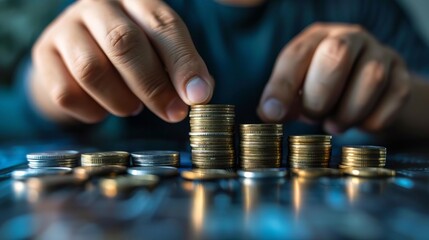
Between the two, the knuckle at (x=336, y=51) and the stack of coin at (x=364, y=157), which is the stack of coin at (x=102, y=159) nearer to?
the stack of coin at (x=364, y=157)

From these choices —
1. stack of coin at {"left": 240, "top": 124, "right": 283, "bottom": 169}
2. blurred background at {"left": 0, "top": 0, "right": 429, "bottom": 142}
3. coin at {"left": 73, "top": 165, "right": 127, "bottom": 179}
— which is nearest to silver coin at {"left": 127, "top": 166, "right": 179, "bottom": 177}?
coin at {"left": 73, "top": 165, "right": 127, "bottom": 179}

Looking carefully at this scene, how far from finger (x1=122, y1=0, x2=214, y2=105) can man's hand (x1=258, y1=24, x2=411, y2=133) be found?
188 mm

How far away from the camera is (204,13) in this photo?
1595 millimetres

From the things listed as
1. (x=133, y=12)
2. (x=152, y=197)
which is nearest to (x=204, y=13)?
(x=133, y=12)

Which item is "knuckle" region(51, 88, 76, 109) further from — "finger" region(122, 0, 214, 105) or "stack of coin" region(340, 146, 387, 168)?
"stack of coin" region(340, 146, 387, 168)

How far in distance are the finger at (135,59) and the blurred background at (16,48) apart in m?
0.67

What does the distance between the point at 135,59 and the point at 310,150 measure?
1.15ft

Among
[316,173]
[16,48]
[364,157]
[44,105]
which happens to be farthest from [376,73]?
[16,48]

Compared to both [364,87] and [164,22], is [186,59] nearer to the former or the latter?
[164,22]

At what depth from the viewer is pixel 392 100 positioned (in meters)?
1.02

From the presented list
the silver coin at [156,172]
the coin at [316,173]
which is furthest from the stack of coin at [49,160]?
the coin at [316,173]

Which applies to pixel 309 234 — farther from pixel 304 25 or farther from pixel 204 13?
pixel 304 25

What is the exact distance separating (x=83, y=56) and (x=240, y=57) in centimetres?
87

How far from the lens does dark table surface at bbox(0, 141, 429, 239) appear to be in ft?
1.17
